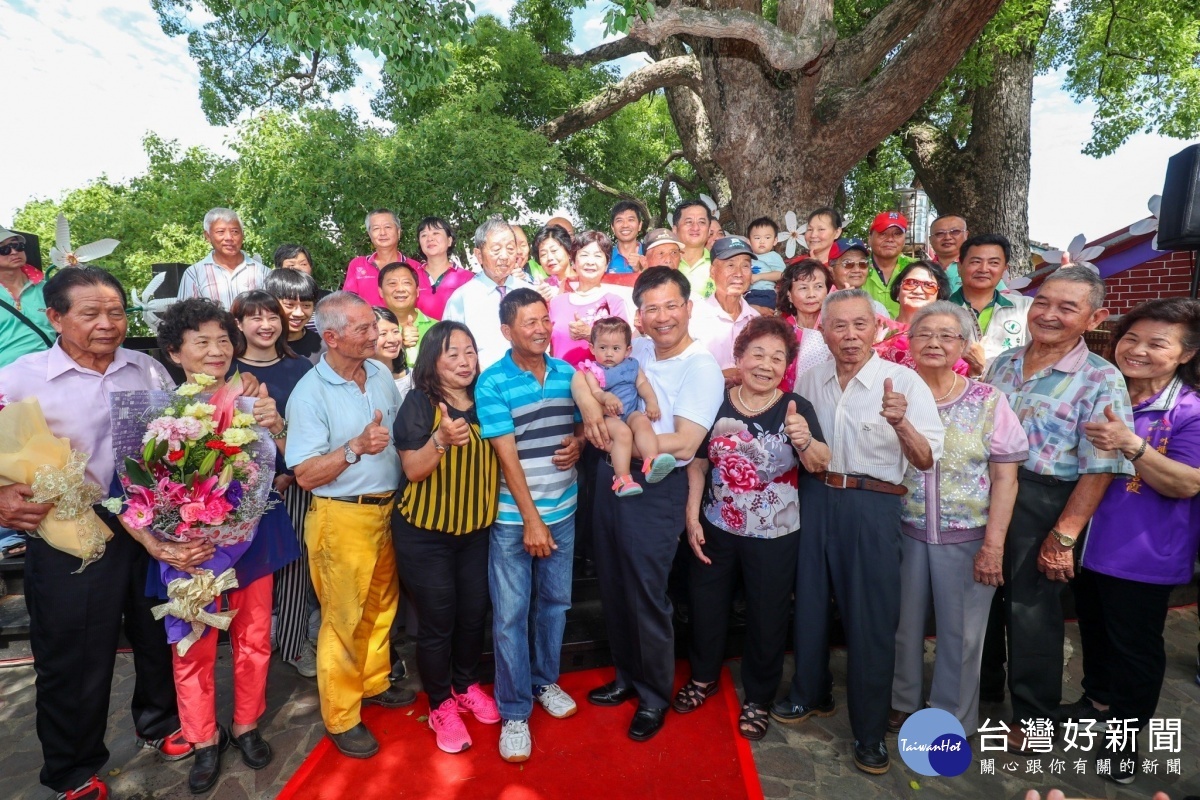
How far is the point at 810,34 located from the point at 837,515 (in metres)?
5.68

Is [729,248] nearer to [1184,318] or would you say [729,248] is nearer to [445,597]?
[1184,318]

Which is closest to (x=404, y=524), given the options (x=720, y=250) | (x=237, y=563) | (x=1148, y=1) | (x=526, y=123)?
(x=237, y=563)

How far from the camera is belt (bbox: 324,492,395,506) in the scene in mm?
2873

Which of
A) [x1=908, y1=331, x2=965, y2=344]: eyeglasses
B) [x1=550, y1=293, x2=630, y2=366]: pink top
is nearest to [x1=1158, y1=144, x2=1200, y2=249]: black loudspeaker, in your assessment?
[x1=908, y1=331, x2=965, y2=344]: eyeglasses

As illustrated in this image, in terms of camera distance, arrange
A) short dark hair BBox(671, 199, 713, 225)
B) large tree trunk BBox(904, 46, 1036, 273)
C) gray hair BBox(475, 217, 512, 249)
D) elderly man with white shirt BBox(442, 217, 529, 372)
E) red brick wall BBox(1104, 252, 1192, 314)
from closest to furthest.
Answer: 1. elderly man with white shirt BBox(442, 217, 529, 372)
2. gray hair BBox(475, 217, 512, 249)
3. short dark hair BBox(671, 199, 713, 225)
4. large tree trunk BBox(904, 46, 1036, 273)
5. red brick wall BBox(1104, 252, 1192, 314)

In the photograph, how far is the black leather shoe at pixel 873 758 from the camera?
112 inches

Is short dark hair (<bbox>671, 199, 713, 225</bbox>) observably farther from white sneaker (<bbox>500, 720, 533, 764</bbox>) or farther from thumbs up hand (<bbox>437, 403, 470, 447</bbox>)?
white sneaker (<bbox>500, 720, 533, 764</bbox>)

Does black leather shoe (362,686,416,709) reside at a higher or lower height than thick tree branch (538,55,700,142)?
lower

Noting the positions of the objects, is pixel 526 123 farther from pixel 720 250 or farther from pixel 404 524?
pixel 404 524

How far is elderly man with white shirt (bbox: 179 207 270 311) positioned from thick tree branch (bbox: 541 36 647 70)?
9.05 metres

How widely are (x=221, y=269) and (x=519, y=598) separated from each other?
146 inches

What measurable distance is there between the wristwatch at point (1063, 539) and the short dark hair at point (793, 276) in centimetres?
167

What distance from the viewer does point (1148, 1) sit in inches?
360

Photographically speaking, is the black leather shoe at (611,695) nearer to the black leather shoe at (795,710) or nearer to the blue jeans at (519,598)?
the blue jeans at (519,598)
